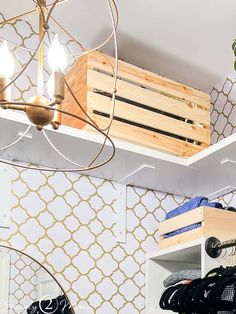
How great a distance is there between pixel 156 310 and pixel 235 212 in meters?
0.57

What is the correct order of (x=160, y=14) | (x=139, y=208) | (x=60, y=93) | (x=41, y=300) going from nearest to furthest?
(x=60, y=93), (x=41, y=300), (x=160, y=14), (x=139, y=208)

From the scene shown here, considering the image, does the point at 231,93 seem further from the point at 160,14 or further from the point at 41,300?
the point at 41,300

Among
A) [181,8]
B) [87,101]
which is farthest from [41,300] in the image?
[181,8]

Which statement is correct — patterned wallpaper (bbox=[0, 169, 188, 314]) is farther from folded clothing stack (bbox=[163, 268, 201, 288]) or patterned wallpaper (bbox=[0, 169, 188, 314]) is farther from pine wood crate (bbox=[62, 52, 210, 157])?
pine wood crate (bbox=[62, 52, 210, 157])

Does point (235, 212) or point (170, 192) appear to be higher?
point (170, 192)

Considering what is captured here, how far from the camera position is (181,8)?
6.80ft

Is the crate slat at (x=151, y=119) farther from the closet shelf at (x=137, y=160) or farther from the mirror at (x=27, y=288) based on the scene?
the mirror at (x=27, y=288)

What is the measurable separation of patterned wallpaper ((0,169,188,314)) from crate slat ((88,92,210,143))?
381mm

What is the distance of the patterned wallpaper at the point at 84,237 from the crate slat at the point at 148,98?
1.44 feet

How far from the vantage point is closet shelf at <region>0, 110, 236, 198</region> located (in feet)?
6.20

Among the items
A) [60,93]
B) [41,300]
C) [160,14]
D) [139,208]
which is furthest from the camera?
[139,208]

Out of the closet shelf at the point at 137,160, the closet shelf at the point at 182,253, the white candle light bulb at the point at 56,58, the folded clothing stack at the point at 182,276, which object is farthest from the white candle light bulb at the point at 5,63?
the folded clothing stack at the point at 182,276

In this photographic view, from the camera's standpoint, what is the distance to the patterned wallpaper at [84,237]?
2.05m

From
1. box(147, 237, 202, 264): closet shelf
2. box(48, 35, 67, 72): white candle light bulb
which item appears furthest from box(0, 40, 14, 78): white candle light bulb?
box(147, 237, 202, 264): closet shelf
